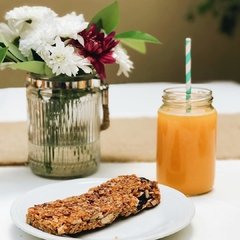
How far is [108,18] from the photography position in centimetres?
117

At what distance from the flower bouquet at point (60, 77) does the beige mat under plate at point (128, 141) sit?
0.10 metres

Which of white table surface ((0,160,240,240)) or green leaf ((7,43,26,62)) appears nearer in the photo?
white table surface ((0,160,240,240))

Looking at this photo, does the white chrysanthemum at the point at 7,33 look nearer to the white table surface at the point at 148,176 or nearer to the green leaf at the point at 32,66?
the green leaf at the point at 32,66

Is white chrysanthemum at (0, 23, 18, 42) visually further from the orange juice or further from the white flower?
the orange juice

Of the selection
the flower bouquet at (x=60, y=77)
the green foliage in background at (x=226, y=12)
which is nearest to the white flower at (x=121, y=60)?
the flower bouquet at (x=60, y=77)

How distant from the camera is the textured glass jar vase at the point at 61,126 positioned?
1.08m

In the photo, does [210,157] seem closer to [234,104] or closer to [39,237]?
[39,237]

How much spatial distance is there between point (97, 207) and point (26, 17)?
0.40 meters

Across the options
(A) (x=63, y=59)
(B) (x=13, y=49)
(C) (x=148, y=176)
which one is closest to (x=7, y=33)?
(B) (x=13, y=49)

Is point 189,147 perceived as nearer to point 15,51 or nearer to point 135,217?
point 135,217

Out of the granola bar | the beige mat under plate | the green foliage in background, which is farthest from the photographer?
the green foliage in background

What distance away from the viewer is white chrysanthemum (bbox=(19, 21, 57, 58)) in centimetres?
103

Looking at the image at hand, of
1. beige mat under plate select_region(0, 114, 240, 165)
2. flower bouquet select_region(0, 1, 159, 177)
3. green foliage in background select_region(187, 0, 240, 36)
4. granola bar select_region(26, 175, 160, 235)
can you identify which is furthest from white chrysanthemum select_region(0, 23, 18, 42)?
green foliage in background select_region(187, 0, 240, 36)

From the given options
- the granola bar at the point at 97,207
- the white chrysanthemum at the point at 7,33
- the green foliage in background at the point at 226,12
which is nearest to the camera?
the granola bar at the point at 97,207
